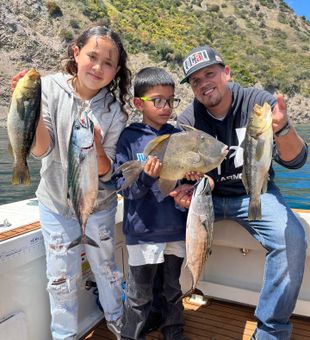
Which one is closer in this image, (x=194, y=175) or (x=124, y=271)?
(x=194, y=175)

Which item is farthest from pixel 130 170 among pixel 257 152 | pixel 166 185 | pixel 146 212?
pixel 257 152

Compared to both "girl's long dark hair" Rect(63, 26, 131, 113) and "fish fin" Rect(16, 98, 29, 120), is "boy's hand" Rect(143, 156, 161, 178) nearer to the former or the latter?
"girl's long dark hair" Rect(63, 26, 131, 113)

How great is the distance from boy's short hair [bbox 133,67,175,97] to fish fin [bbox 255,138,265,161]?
2.98 ft

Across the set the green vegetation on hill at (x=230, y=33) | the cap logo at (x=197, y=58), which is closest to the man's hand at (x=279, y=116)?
the cap logo at (x=197, y=58)

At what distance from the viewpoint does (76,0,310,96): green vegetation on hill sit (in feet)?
183

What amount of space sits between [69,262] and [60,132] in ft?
2.97

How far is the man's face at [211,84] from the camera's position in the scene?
10.1 feet

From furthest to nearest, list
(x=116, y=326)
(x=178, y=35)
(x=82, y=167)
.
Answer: (x=178, y=35) < (x=116, y=326) < (x=82, y=167)

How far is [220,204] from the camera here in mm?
3121

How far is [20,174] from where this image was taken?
2.08 meters

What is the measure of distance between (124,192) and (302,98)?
60763 mm

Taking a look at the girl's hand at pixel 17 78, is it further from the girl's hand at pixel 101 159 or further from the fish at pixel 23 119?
the girl's hand at pixel 101 159

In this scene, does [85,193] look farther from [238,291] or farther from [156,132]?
[238,291]

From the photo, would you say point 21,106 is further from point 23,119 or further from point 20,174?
point 20,174
